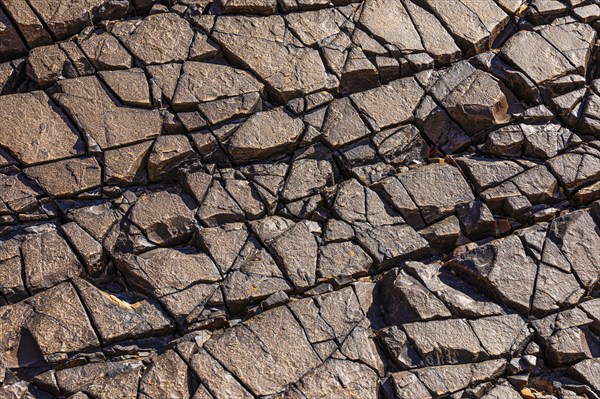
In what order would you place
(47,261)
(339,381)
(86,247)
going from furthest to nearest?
(86,247), (47,261), (339,381)

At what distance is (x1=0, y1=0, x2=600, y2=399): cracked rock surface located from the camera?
6766mm

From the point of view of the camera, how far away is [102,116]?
306 inches

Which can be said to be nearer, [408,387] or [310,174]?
[408,387]

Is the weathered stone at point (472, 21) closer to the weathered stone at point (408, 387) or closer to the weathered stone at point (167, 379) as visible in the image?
the weathered stone at point (408, 387)

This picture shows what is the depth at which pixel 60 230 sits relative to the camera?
7.26m

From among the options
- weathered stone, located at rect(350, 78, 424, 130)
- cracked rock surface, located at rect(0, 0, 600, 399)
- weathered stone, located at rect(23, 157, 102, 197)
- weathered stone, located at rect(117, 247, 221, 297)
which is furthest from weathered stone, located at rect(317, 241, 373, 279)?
weathered stone, located at rect(23, 157, 102, 197)

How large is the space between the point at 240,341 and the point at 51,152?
2.53 metres

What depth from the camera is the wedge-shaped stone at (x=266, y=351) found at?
664 centimetres

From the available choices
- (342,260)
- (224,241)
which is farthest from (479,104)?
(224,241)

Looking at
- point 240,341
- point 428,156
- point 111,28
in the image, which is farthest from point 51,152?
point 428,156

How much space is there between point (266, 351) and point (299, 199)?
1.61m

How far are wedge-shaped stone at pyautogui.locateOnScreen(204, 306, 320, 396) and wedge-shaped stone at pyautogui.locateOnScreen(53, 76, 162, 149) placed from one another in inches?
84.5

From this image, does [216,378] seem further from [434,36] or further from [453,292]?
[434,36]

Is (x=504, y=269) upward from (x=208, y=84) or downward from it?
downward
